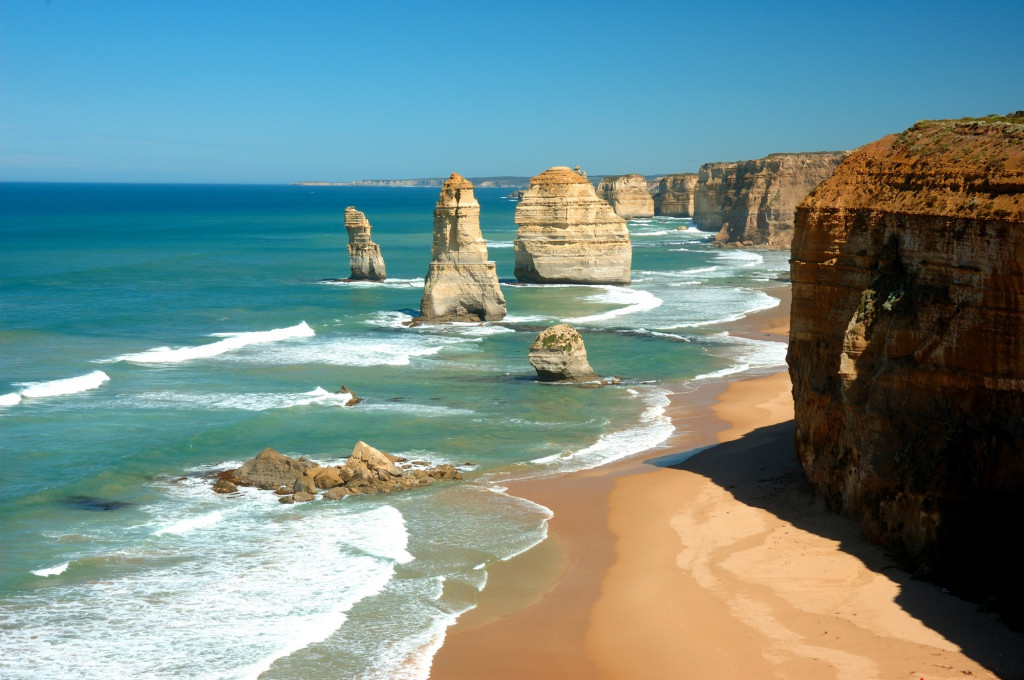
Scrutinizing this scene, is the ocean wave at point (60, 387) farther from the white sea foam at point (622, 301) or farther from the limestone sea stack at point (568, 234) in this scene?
the limestone sea stack at point (568, 234)

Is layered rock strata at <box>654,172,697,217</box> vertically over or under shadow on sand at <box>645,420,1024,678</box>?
over

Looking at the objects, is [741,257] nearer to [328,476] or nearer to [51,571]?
[328,476]

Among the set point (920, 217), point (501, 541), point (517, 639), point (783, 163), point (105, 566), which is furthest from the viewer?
point (783, 163)

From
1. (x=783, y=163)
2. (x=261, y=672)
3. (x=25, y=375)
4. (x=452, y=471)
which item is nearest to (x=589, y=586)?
(x=261, y=672)

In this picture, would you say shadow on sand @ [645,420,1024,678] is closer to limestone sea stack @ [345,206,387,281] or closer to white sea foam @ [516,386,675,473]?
white sea foam @ [516,386,675,473]

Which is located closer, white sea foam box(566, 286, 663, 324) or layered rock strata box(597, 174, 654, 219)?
white sea foam box(566, 286, 663, 324)

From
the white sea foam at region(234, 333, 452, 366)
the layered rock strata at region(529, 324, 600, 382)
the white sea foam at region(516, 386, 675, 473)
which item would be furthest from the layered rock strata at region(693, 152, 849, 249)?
the white sea foam at region(516, 386, 675, 473)

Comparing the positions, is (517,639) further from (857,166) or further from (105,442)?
(105,442)

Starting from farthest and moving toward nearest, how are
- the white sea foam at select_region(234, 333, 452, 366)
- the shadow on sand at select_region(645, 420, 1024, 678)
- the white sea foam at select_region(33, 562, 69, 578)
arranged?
1. the white sea foam at select_region(234, 333, 452, 366)
2. the white sea foam at select_region(33, 562, 69, 578)
3. the shadow on sand at select_region(645, 420, 1024, 678)
